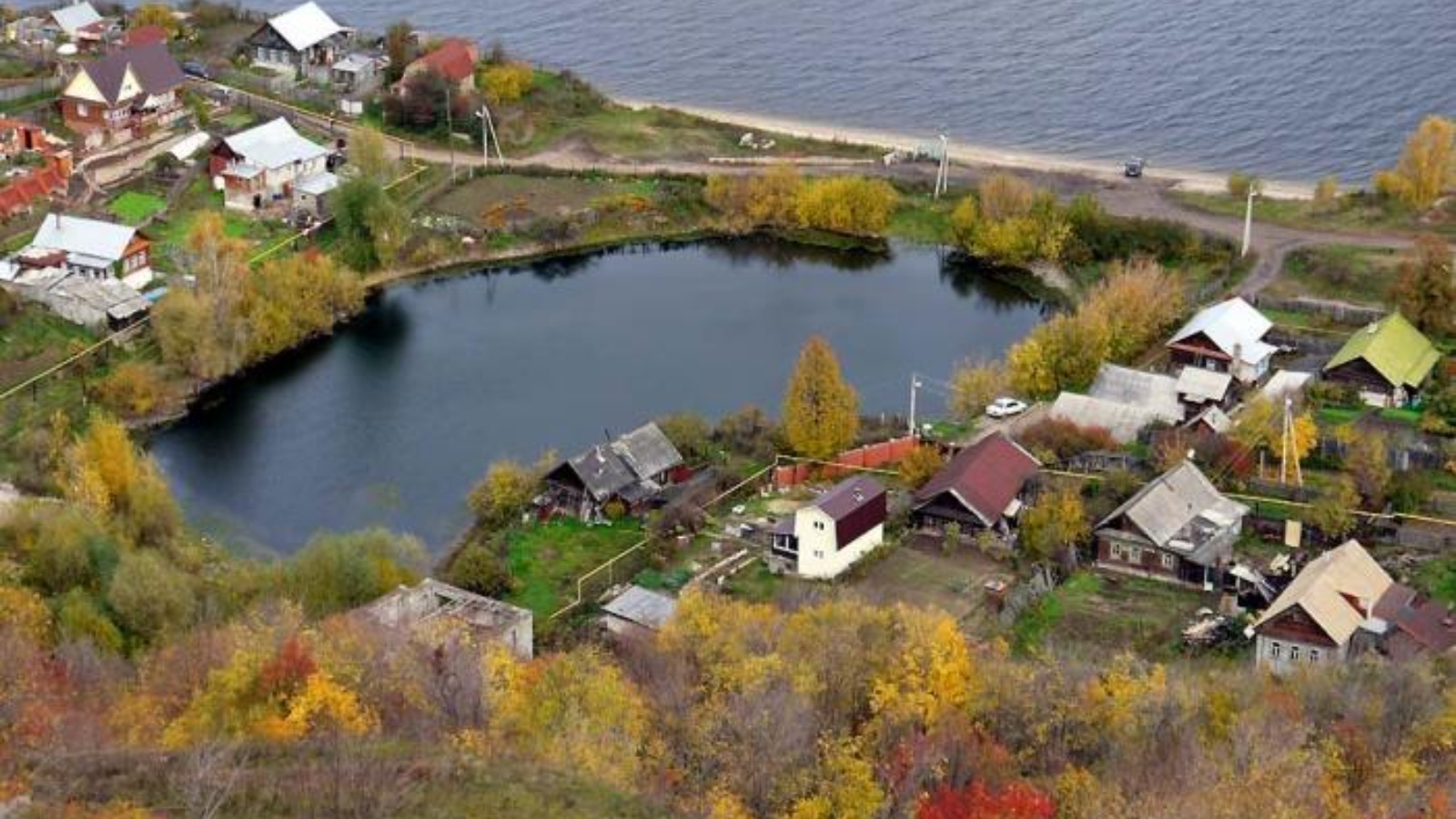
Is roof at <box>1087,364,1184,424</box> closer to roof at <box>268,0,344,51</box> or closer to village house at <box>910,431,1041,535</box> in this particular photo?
village house at <box>910,431,1041,535</box>

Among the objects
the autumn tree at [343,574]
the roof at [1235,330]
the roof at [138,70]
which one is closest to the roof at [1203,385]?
the roof at [1235,330]

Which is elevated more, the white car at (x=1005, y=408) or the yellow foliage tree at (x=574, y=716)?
the yellow foliage tree at (x=574, y=716)

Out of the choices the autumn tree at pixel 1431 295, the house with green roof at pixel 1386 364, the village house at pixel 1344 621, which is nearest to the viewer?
the village house at pixel 1344 621

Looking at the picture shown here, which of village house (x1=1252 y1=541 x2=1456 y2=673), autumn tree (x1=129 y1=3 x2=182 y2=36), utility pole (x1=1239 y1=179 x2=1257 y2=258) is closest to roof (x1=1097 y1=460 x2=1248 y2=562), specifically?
village house (x1=1252 y1=541 x2=1456 y2=673)

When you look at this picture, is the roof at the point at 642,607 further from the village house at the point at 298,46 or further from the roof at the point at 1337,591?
the village house at the point at 298,46

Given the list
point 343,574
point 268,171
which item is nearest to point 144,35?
point 268,171
